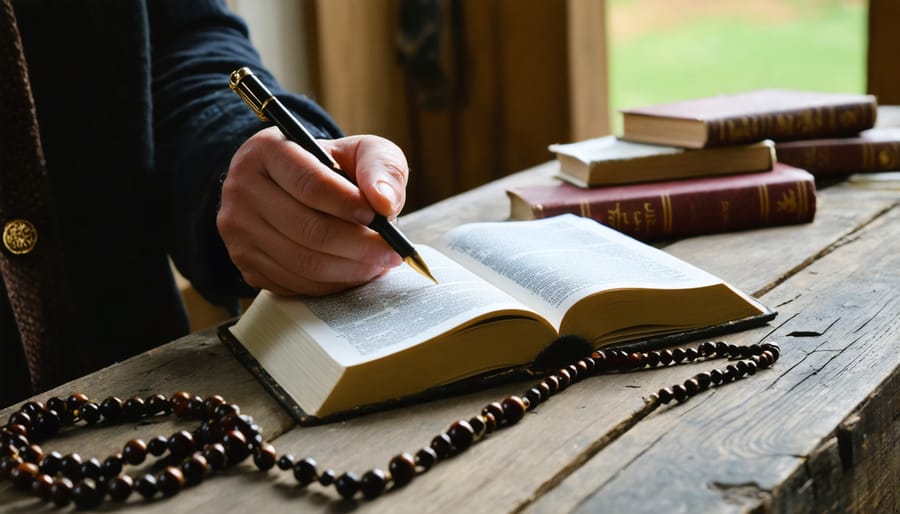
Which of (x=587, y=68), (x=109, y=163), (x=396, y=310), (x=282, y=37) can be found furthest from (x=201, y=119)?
(x=587, y=68)

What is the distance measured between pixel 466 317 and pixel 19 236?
674 mm

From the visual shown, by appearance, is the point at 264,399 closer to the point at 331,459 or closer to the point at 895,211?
the point at 331,459

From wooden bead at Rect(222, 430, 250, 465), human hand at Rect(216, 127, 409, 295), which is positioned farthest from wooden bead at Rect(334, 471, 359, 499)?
human hand at Rect(216, 127, 409, 295)

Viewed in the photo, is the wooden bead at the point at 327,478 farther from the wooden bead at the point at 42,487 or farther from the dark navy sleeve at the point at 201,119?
the dark navy sleeve at the point at 201,119

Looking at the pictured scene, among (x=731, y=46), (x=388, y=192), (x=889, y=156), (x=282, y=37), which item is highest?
(x=282, y=37)

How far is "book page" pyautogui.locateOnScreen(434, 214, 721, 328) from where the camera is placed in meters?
0.89

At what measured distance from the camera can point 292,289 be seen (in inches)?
38.2

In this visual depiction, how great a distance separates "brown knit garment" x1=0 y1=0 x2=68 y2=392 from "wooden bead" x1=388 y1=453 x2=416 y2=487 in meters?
0.73

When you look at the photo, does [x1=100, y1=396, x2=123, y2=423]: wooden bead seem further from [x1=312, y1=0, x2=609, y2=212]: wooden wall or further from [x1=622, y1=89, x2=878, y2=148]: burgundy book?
[x1=312, y1=0, x2=609, y2=212]: wooden wall

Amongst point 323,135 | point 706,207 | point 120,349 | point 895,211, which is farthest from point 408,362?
point 895,211

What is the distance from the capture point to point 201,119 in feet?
4.28

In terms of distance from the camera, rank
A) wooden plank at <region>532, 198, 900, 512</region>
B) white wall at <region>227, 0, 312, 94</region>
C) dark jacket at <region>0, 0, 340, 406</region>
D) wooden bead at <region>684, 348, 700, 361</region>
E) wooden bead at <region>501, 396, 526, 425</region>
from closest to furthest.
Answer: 1. wooden plank at <region>532, 198, 900, 512</region>
2. wooden bead at <region>501, 396, 526, 425</region>
3. wooden bead at <region>684, 348, 700, 361</region>
4. dark jacket at <region>0, 0, 340, 406</region>
5. white wall at <region>227, 0, 312, 94</region>

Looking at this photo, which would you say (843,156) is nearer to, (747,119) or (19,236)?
(747,119)

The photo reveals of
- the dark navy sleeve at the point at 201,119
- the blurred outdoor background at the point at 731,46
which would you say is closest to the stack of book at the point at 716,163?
the dark navy sleeve at the point at 201,119
